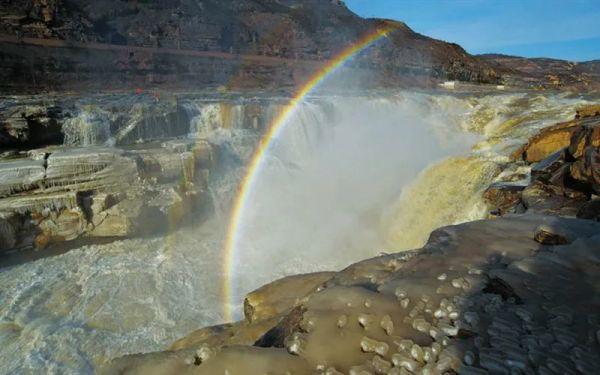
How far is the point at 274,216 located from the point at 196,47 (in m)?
28.7

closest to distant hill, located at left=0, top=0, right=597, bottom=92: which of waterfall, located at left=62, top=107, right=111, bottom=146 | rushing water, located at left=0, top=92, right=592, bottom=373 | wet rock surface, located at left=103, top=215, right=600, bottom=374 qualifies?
waterfall, located at left=62, top=107, right=111, bottom=146

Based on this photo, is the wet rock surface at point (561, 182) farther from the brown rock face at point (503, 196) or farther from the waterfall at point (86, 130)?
the waterfall at point (86, 130)

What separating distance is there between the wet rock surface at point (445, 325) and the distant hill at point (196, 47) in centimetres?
2342

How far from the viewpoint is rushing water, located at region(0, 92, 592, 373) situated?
6.19 meters

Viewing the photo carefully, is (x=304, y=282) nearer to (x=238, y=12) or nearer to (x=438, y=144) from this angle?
(x=438, y=144)

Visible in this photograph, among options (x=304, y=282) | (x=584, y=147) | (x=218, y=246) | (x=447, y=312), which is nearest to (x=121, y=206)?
(x=218, y=246)

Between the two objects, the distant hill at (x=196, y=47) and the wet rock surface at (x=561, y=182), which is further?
the distant hill at (x=196, y=47)

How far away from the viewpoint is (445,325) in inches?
87.8

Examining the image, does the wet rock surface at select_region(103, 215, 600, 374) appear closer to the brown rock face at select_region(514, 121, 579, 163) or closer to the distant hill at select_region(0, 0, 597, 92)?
the brown rock face at select_region(514, 121, 579, 163)

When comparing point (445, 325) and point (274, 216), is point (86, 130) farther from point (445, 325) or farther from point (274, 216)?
point (445, 325)

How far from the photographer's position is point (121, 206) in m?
Answer: 8.66

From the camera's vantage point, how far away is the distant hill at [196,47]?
79.4 ft

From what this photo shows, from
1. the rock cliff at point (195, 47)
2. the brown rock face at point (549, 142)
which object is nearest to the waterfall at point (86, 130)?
the brown rock face at point (549, 142)

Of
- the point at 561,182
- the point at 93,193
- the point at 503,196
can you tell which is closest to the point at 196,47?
the point at 93,193
